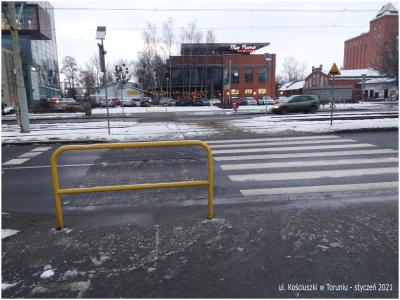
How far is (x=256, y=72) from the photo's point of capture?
62.1 meters

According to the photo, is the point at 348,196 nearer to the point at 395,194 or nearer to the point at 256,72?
the point at 395,194

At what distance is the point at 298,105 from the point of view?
Result: 24688 mm

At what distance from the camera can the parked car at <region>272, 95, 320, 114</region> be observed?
80.6ft

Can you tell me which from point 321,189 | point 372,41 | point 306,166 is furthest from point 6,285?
point 372,41

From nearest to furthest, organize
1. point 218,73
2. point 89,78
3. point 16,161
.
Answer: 1. point 16,161
2. point 218,73
3. point 89,78

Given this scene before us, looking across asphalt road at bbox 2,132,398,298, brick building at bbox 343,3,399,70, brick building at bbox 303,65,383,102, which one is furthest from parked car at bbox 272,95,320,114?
brick building at bbox 343,3,399,70

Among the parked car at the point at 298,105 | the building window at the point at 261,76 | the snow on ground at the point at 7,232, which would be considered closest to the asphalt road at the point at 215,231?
the snow on ground at the point at 7,232

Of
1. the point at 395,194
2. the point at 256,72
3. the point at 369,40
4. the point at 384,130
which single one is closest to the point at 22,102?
the point at 395,194

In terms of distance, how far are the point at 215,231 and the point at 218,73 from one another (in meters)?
60.6

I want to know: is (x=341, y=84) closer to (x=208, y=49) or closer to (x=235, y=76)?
(x=235, y=76)

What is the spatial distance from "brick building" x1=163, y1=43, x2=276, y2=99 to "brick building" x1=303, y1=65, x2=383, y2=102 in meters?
11.2

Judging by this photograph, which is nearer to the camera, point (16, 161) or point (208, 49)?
point (16, 161)

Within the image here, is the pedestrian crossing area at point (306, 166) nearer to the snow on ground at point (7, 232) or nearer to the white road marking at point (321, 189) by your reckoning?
the white road marking at point (321, 189)

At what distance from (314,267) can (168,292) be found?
1.47m
